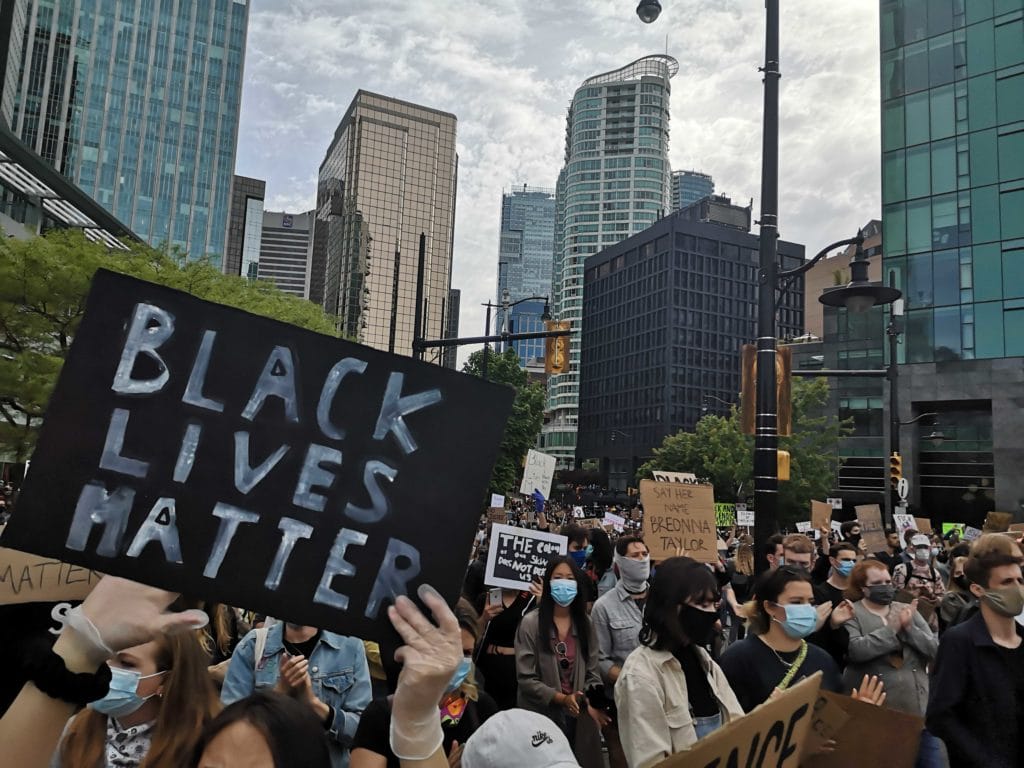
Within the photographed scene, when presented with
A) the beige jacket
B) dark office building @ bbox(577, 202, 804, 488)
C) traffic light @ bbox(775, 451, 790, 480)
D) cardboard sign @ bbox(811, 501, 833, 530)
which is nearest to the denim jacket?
the beige jacket

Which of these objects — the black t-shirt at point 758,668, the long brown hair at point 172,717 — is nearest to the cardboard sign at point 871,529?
the black t-shirt at point 758,668

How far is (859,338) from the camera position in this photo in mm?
58406

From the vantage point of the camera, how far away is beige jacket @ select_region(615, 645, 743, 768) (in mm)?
3412

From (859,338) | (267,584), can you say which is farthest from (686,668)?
(859,338)

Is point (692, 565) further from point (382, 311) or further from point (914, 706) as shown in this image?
point (382, 311)

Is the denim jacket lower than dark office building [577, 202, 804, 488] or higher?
lower

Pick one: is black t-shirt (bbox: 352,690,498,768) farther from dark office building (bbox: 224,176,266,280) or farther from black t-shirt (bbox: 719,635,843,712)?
dark office building (bbox: 224,176,266,280)

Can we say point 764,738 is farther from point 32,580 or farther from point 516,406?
point 516,406

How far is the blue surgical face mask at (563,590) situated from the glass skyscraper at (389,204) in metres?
138

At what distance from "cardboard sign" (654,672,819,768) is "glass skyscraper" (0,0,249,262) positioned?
124247 mm

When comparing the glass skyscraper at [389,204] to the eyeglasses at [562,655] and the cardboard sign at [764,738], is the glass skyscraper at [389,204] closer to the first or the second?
the eyeglasses at [562,655]

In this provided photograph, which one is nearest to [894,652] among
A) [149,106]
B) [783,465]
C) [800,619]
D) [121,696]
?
[800,619]

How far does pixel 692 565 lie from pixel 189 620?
98.7 inches

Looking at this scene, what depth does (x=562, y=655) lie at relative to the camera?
550 centimetres
